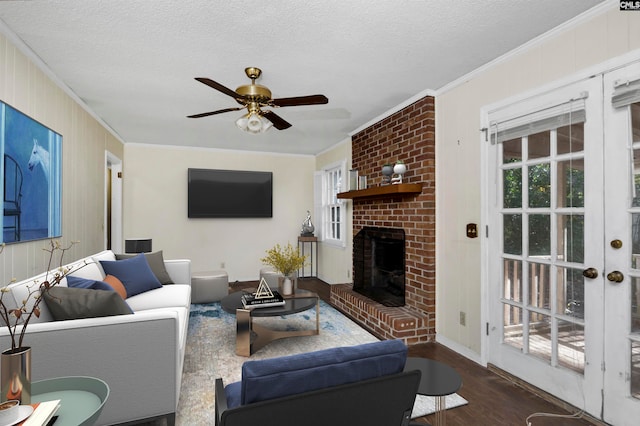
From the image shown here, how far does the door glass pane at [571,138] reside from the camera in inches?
84.0

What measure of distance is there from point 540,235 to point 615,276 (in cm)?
52

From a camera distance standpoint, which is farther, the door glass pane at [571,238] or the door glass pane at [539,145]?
the door glass pane at [539,145]

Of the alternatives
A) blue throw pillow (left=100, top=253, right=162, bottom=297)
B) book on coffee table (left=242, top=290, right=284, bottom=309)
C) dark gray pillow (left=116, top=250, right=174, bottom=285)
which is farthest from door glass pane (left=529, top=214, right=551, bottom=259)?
dark gray pillow (left=116, top=250, right=174, bottom=285)

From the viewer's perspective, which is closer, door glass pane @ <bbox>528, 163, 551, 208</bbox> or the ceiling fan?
door glass pane @ <bbox>528, 163, 551, 208</bbox>

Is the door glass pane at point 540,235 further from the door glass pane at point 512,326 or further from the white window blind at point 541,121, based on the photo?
the white window blind at point 541,121

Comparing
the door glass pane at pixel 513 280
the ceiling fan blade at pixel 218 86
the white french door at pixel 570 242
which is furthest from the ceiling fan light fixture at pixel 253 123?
the door glass pane at pixel 513 280

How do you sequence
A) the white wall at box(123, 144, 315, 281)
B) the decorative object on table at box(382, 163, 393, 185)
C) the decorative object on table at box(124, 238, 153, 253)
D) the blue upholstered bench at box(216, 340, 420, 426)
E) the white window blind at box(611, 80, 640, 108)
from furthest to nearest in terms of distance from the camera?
the white wall at box(123, 144, 315, 281), the decorative object on table at box(124, 238, 153, 253), the decorative object on table at box(382, 163, 393, 185), the white window blind at box(611, 80, 640, 108), the blue upholstered bench at box(216, 340, 420, 426)

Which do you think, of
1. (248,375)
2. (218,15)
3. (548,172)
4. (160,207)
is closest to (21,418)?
A: (248,375)

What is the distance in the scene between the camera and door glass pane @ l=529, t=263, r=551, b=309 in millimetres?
2350

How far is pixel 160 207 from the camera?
576cm

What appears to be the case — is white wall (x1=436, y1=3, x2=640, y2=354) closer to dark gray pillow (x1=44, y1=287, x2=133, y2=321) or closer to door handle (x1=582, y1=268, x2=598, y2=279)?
door handle (x1=582, y1=268, x2=598, y2=279)

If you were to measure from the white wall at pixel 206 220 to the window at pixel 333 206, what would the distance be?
0.51m

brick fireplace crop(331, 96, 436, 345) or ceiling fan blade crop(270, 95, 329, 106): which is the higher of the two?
ceiling fan blade crop(270, 95, 329, 106)

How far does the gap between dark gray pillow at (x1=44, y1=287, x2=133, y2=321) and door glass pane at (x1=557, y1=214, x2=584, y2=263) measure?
280 centimetres
